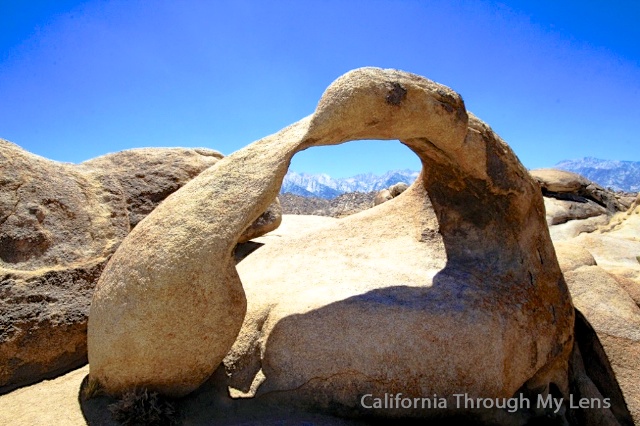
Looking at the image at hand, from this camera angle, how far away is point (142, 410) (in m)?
2.60

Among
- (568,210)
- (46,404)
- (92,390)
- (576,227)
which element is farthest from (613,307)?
(568,210)

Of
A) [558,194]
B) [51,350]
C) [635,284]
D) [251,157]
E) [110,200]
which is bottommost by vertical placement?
[51,350]

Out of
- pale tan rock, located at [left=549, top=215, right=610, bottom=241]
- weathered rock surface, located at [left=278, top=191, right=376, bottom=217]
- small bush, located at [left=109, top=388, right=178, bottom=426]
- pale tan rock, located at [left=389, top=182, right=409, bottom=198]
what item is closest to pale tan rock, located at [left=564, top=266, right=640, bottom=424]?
small bush, located at [left=109, top=388, right=178, bottom=426]

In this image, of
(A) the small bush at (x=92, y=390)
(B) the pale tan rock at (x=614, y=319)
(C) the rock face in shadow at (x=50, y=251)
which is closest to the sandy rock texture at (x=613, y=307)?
(B) the pale tan rock at (x=614, y=319)

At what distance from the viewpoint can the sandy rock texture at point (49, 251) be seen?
319 cm

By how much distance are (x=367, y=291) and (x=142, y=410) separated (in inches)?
71.1

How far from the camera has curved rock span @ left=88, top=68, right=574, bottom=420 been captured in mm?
2623

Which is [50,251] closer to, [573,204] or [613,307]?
[613,307]

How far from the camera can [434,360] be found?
9.93 ft

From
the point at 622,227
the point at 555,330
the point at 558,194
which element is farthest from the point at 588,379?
the point at 558,194

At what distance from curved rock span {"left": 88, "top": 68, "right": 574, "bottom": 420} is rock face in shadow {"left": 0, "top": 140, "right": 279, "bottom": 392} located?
2.45 ft

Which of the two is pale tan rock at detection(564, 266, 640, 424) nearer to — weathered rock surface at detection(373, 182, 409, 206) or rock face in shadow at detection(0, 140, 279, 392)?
rock face in shadow at detection(0, 140, 279, 392)

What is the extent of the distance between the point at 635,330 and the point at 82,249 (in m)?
5.21

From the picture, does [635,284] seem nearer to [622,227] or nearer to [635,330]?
[635,330]
